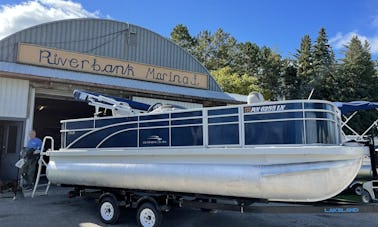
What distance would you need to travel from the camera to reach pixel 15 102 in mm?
11391

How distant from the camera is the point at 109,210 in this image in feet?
23.8

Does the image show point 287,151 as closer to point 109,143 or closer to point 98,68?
point 109,143

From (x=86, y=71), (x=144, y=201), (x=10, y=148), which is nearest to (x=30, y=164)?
(x=10, y=148)

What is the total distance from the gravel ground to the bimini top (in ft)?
14.9

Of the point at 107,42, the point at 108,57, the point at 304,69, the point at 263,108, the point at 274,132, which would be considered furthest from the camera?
the point at 304,69

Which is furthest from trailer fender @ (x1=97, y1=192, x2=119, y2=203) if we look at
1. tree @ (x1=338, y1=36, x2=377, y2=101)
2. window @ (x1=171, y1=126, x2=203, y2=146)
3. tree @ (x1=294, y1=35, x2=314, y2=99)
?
tree @ (x1=294, y1=35, x2=314, y2=99)

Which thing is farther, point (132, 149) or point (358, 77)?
point (358, 77)

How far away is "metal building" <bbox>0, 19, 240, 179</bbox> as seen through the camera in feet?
37.4

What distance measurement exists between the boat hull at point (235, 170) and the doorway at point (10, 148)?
505cm

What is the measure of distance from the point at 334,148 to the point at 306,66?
39.8 metres

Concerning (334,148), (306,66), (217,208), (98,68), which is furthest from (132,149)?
(306,66)

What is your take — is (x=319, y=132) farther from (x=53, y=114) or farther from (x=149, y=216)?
(x=53, y=114)

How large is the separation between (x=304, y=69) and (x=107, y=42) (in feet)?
108

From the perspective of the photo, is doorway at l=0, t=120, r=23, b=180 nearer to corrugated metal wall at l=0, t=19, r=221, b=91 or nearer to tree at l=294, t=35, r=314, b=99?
corrugated metal wall at l=0, t=19, r=221, b=91
